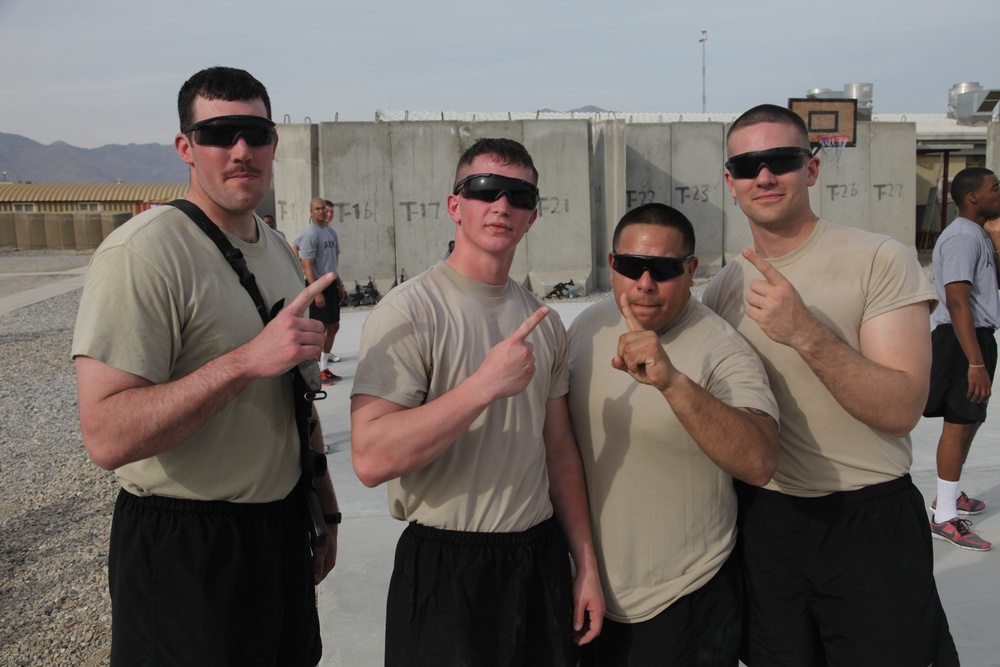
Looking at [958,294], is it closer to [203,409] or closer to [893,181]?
[203,409]

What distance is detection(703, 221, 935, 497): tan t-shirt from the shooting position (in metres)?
2.22

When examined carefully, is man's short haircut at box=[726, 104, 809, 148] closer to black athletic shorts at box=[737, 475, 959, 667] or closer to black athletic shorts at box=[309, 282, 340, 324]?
black athletic shorts at box=[737, 475, 959, 667]

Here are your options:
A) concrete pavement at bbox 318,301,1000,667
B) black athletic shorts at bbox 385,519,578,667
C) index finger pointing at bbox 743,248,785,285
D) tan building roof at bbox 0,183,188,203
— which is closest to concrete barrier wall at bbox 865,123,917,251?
concrete pavement at bbox 318,301,1000,667

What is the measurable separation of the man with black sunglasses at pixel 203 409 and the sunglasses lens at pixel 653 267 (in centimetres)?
83

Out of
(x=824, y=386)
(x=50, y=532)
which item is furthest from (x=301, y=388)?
(x=50, y=532)

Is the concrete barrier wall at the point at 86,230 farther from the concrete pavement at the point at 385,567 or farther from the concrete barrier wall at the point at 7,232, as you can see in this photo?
the concrete pavement at the point at 385,567

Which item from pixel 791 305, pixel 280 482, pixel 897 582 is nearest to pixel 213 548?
pixel 280 482

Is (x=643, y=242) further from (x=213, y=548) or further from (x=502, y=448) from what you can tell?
(x=213, y=548)

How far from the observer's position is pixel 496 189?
2.07 metres

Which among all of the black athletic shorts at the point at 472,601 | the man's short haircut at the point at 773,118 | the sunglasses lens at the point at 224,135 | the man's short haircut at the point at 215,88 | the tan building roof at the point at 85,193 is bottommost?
the black athletic shorts at the point at 472,601

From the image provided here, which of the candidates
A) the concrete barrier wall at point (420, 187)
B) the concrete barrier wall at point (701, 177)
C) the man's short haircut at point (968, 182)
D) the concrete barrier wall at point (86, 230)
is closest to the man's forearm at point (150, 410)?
the man's short haircut at point (968, 182)

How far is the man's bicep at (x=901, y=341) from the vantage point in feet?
7.10

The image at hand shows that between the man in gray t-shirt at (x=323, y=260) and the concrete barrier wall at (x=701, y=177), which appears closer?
the man in gray t-shirt at (x=323, y=260)

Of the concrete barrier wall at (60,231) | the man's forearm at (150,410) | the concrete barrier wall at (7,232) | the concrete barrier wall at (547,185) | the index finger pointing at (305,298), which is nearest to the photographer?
the man's forearm at (150,410)
